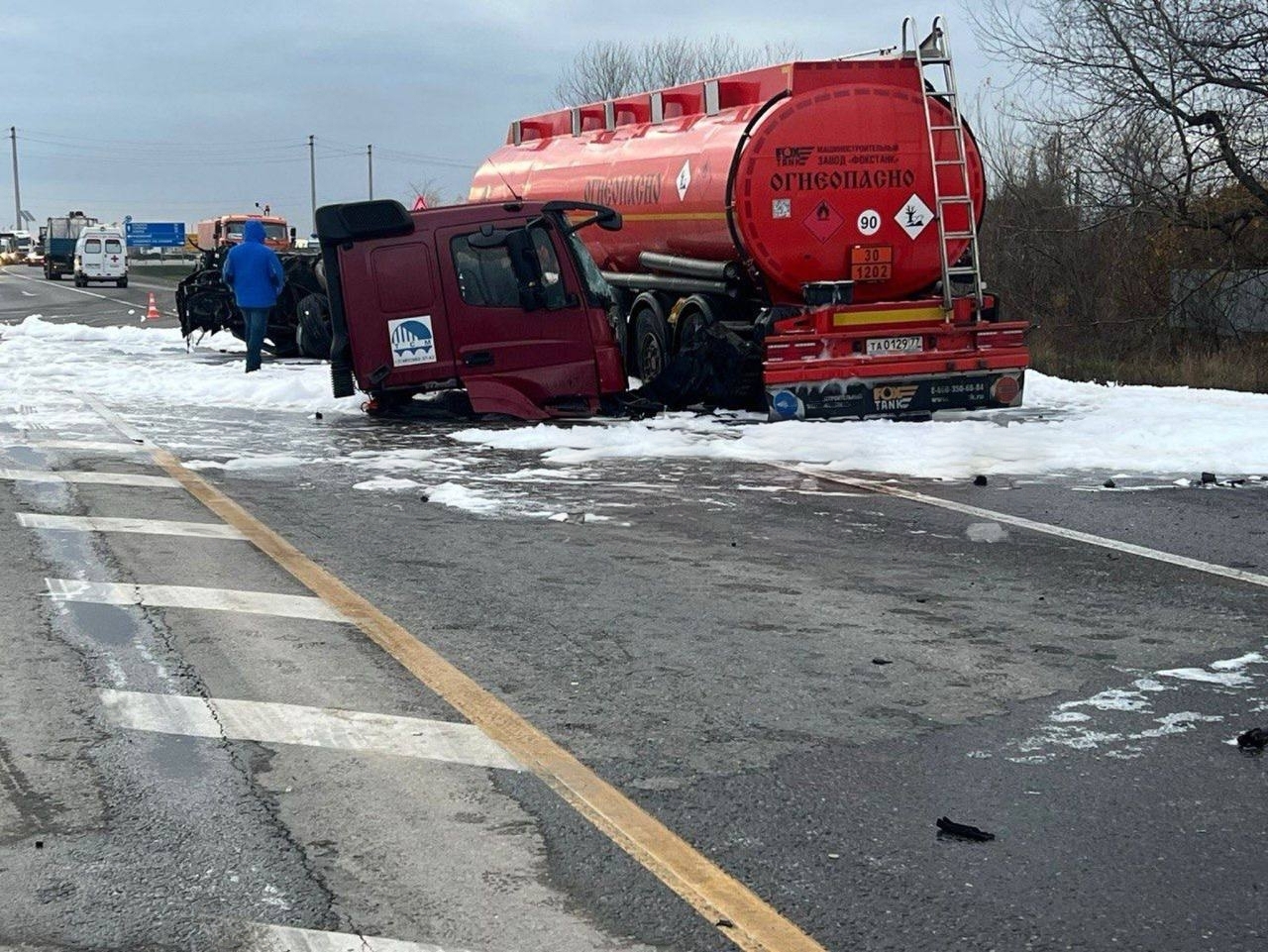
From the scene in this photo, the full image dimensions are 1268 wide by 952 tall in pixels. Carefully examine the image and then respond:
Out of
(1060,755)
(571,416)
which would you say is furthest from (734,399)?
(1060,755)

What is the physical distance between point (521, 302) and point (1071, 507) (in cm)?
619

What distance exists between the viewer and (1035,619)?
7.01 metres

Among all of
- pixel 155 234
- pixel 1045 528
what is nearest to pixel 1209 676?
pixel 1045 528

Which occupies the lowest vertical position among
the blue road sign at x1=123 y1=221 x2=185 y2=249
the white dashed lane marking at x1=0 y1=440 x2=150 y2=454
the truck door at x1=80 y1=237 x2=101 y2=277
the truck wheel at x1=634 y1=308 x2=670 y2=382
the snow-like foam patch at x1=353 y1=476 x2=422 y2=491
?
the snow-like foam patch at x1=353 y1=476 x2=422 y2=491

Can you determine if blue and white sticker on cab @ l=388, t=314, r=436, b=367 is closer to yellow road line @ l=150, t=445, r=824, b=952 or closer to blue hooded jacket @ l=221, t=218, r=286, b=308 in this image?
blue hooded jacket @ l=221, t=218, r=286, b=308

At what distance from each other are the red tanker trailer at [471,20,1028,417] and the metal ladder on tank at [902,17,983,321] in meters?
0.02

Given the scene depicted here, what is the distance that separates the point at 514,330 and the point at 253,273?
7145 millimetres

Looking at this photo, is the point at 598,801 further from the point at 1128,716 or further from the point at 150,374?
the point at 150,374

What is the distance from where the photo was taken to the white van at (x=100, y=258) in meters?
64.9

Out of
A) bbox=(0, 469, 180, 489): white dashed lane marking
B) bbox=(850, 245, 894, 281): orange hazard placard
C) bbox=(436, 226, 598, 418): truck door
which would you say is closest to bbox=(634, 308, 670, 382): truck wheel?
bbox=(436, 226, 598, 418): truck door

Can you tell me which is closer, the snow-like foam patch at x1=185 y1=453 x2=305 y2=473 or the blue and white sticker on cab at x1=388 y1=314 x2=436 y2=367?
the snow-like foam patch at x1=185 y1=453 x2=305 y2=473

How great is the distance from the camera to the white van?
6494 centimetres

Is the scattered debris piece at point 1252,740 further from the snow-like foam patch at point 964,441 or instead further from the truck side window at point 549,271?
the truck side window at point 549,271

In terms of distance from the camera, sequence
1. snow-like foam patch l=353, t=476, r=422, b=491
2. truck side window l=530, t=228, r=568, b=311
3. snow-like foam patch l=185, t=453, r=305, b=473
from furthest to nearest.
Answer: truck side window l=530, t=228, r=568, b=311
snow-like foam patch l=185, t=453, r=305, b=473
snow-like foam patch l=353, t=476, r=422, b=491
